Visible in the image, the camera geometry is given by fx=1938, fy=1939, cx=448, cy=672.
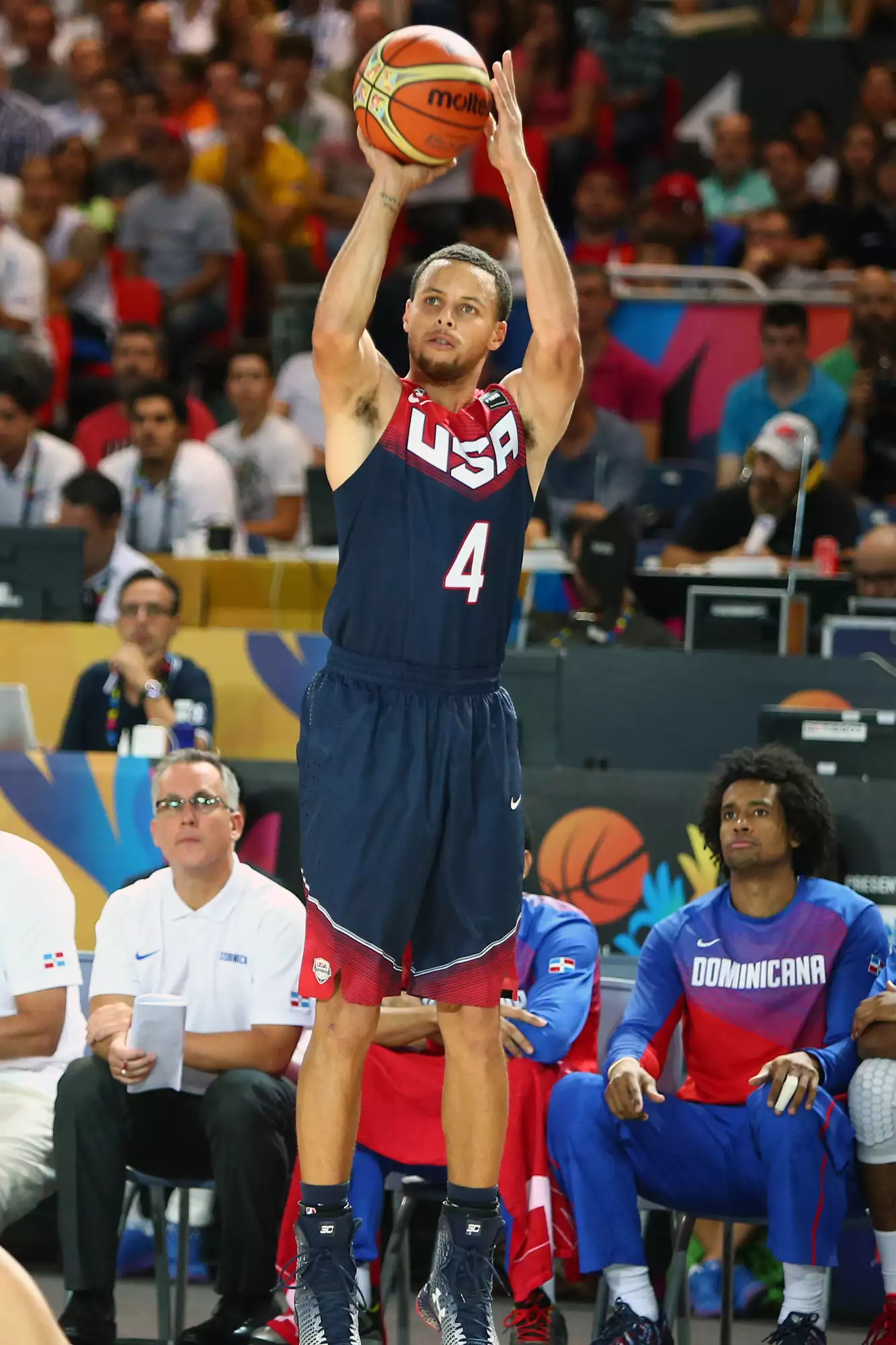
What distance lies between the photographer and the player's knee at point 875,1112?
4.76 m

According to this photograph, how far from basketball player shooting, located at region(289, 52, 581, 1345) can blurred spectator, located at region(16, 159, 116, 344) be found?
8.64 meters

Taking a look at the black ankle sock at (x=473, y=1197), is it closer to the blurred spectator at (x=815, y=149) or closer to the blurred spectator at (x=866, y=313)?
the blurred spectator at (x=866, y=313)

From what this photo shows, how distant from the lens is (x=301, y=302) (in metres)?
11.8

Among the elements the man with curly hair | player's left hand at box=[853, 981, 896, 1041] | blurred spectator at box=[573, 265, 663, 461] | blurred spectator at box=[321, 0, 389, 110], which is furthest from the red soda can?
blurred spectator at box=[321, 0, 389, 110]

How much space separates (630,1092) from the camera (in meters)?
4.86

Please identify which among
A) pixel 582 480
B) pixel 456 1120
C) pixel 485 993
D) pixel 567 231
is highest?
pixel 567 231

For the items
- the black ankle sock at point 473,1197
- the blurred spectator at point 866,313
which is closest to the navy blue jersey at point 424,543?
the black ankle sock at point 473,1197

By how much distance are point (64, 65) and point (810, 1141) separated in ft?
37.4

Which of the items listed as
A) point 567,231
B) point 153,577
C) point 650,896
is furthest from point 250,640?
point 567,231

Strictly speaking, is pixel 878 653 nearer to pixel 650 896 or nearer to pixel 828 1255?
pixel 650 896

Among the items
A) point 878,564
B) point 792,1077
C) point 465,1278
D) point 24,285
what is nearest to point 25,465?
point 24,285

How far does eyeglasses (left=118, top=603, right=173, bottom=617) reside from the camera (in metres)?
7.54

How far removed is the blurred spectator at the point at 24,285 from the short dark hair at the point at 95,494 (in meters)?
2.96

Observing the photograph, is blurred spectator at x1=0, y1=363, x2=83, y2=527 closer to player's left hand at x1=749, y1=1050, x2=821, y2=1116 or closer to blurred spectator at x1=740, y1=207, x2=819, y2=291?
blurred spectator at x1=740, y1=207, x2=819, y2=291
